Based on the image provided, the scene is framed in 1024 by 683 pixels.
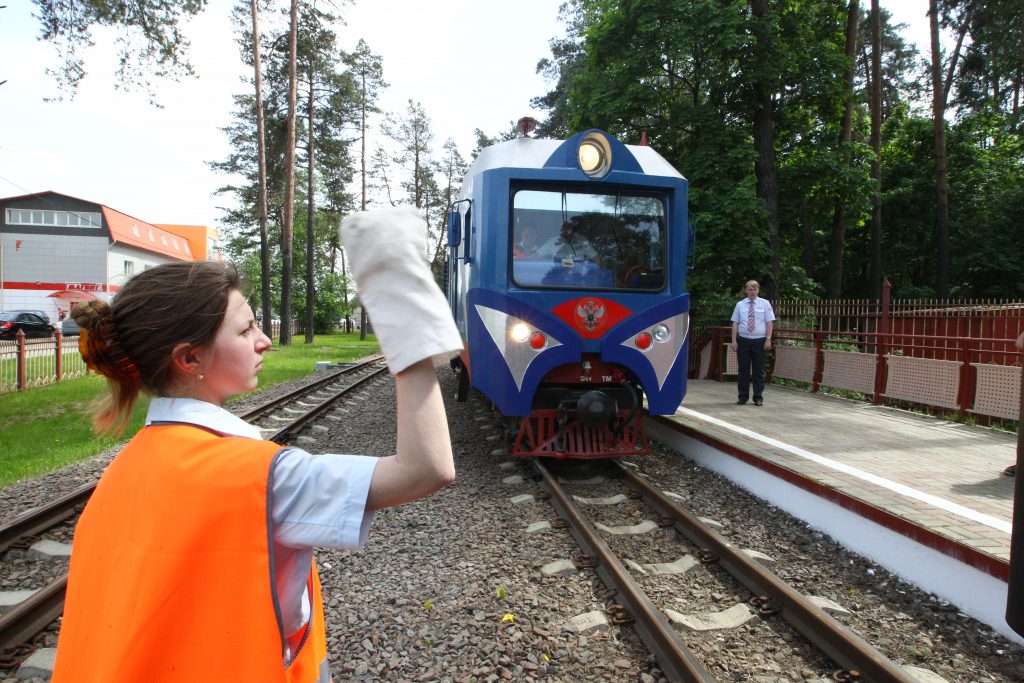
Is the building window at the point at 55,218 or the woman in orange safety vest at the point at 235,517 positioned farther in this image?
the building window at the point at 55,218

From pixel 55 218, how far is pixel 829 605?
4913 cm

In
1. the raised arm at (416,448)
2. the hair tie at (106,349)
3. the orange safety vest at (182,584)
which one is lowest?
the orange safety vest at (182,584)

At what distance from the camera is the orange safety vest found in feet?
3.20

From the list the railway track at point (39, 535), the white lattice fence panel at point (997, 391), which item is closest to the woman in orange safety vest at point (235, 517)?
the railway track at point (39, 535)

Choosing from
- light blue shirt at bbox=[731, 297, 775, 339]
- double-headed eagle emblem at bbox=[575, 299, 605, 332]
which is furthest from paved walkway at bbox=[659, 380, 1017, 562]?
double-headed eagle emblem at bbox=[575, 299, 605, 332]

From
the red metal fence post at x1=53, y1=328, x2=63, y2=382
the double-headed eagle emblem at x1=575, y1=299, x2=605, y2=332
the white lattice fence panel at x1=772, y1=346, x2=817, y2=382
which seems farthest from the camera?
the red metal fence post at x1=53, y1=328, x2=63, y2=382

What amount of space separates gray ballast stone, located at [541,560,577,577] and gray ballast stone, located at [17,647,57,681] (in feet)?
8.48

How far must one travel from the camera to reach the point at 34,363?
12672 millimetres

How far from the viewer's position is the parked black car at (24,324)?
25703mm

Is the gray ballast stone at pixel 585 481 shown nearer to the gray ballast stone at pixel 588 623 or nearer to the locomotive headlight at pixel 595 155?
the gray ballast stone at pixel 588 623

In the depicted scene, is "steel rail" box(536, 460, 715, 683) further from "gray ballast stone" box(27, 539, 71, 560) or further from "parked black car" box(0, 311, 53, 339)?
"parked black car" box(0, 311, 53, 339)

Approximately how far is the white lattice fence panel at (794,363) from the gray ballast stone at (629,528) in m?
7.82

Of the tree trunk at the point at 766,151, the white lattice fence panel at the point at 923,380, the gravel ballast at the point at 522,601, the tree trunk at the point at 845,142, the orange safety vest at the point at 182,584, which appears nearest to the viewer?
the orange safety vest at the point at 182,584

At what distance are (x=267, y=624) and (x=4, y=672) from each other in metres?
2.98
